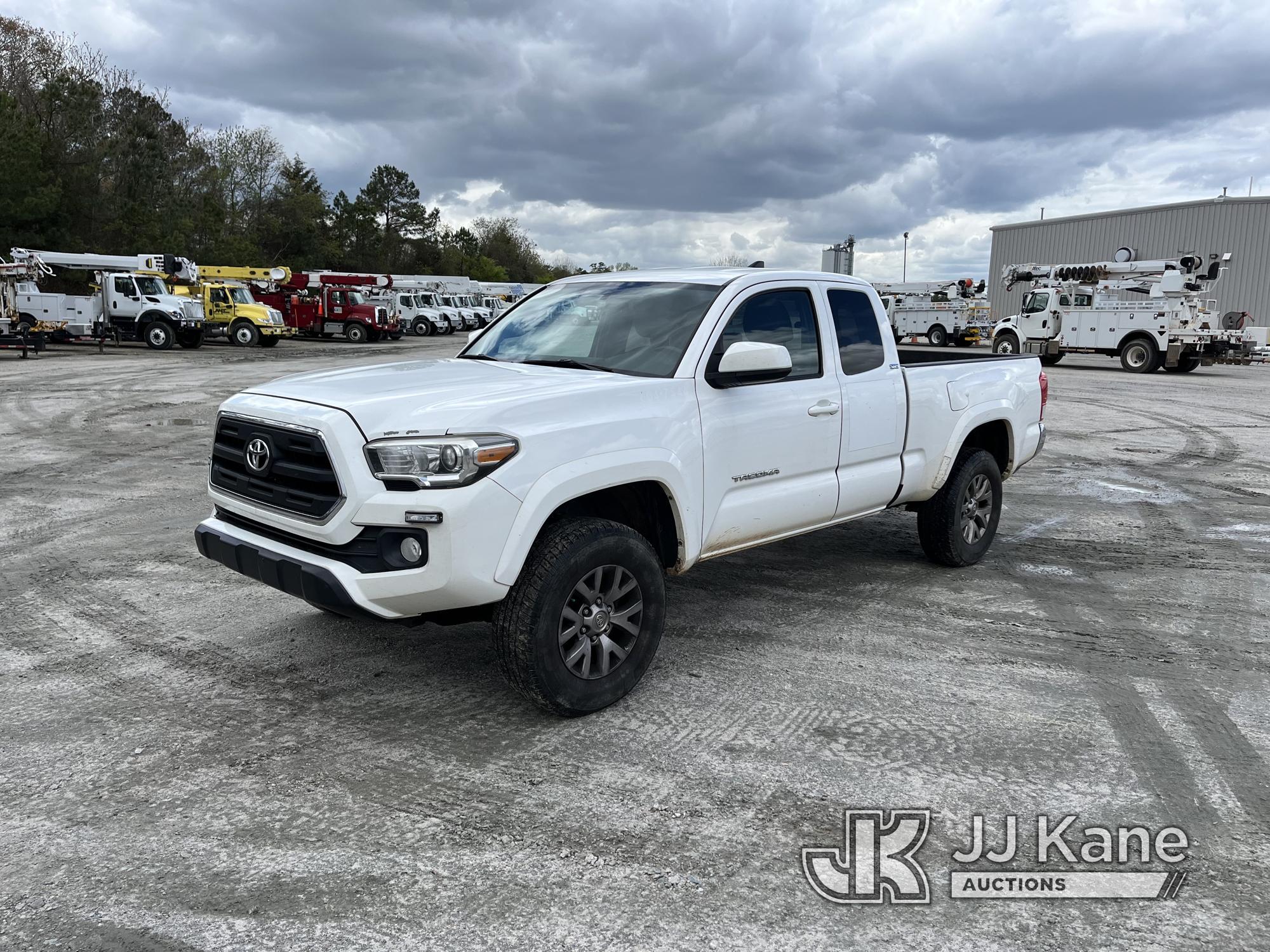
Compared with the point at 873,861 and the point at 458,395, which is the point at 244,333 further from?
the point at 873,861

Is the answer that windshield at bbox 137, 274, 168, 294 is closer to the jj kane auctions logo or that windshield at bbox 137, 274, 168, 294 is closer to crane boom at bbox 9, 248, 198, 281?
crane boom at bbox 9, 248, 198, 281

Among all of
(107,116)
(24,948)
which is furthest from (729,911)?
(107,116)

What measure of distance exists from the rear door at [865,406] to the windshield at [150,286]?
3064 cm

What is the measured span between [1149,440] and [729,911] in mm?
12769

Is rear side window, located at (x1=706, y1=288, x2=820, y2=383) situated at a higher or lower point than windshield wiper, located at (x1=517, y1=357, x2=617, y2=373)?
higher

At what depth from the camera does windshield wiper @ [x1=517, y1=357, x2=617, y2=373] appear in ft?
15.0

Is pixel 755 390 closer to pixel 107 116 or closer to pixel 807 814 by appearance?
pixel 807 814

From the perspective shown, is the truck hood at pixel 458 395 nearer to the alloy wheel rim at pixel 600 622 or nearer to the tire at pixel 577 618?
the tire at pixel 577 618

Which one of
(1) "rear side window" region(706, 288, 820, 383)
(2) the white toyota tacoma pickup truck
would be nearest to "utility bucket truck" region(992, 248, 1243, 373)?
(2) the white toyota tacoma pickup truck

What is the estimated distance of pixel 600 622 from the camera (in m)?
4.02

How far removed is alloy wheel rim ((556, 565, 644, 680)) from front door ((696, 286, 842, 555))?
0.57 metres

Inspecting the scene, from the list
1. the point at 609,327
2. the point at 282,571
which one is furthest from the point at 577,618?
the point at 609,327

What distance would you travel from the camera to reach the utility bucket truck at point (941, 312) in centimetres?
4172

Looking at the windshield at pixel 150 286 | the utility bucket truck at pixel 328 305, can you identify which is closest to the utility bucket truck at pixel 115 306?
the windshield at pixel 150 286
